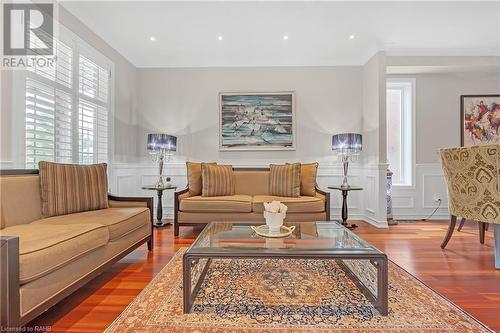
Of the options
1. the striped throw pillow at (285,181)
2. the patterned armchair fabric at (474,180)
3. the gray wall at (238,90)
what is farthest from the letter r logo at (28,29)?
the patterned armchair fabric at (474,180)

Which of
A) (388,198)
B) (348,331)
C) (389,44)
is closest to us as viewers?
(348,331)

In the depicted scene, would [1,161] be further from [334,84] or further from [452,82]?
[452,82]

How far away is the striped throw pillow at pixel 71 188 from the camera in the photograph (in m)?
2.30

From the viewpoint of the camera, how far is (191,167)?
3.86 meters

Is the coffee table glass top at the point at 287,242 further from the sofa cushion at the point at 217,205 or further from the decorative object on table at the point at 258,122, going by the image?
the decorative object on table at the point at 258,122

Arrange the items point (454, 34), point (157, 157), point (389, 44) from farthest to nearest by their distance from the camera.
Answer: point (157, 157), point (389, 44), point (454, 34)

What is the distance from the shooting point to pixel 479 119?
4668mm

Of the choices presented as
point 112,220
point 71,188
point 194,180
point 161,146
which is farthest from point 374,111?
point 71,188

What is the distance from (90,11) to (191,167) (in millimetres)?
2138

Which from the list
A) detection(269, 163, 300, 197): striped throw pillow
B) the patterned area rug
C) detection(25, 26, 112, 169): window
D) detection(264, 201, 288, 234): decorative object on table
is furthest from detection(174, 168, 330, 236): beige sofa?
detection(25, 26, 112, 169): window

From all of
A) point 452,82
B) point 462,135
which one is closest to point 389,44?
point 452,82

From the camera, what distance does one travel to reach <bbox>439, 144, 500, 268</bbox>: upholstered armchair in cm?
241

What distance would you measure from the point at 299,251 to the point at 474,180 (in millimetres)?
1993

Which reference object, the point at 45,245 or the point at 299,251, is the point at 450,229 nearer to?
the point at 299,251
